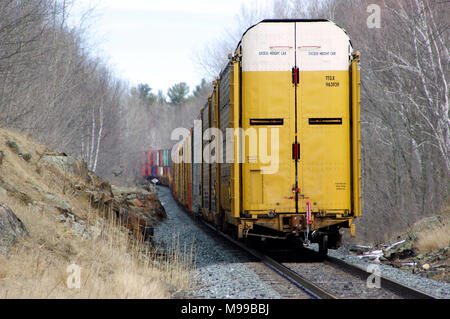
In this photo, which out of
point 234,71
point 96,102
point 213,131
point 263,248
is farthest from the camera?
point 96,102

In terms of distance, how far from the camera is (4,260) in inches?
292

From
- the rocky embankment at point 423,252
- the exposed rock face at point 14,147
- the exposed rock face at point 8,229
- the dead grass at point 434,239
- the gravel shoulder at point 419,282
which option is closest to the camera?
the exposed rock face at point 8,229

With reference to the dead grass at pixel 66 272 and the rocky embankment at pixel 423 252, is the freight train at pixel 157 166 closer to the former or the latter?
the rocky embankment at pixel 423 252

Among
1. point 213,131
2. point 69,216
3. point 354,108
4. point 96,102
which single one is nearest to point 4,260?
point 69,216

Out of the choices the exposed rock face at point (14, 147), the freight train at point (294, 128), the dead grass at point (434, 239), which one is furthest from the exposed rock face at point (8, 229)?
the dead grass at point (434, 239)

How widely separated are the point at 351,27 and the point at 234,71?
15805mm

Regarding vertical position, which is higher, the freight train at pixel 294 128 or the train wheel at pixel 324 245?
the freight train at pixel 294 128

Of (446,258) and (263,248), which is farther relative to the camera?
(263,248)

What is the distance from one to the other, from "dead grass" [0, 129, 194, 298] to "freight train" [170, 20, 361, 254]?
2121mm

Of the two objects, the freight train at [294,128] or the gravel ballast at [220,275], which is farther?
the freight train at [294,128]

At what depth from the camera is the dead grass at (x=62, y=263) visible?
6.87 m

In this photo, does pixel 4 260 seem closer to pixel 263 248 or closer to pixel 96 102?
pixel 263 248

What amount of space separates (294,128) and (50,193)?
5.99 m

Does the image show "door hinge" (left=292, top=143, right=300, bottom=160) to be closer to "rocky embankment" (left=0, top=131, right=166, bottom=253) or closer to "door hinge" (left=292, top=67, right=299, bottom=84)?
"door hinge" (left=292, top=67, right=299, bottom=84)
